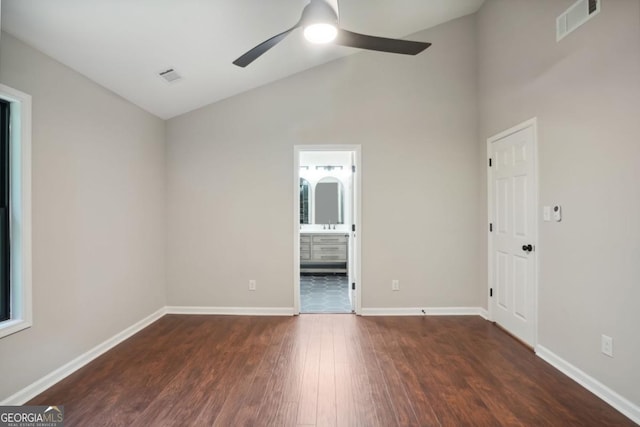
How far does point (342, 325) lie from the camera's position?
3.50 meters

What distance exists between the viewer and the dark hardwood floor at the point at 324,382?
193 centimetres

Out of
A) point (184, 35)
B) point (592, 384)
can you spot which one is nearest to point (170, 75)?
point (184, 35)

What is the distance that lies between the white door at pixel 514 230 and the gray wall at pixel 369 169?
1.06 feet

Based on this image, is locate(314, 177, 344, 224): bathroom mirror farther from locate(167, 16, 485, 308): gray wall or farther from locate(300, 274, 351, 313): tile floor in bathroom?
locate(167, 16, 485, 308): gray wall

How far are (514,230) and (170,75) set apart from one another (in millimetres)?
3670

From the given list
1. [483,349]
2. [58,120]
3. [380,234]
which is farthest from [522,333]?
[58,120]

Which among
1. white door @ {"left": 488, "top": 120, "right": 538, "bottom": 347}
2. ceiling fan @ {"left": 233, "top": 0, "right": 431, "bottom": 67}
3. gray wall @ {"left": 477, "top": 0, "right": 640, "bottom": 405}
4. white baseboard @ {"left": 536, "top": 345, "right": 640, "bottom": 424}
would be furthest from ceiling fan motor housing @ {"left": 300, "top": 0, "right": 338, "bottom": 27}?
white baseboard @ {"left": 536, "top": 345, "right": 640, "bottom": 424}

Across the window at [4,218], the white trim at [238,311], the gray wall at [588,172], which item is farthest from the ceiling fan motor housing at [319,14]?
the white trim at [238,311]

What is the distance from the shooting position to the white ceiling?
204cm

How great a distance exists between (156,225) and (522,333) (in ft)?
13.3

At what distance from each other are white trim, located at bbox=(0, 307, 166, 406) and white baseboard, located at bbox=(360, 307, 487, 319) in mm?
2507

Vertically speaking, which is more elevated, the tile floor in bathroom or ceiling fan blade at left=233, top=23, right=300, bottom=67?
ceiling fan blade at left=233, top=23, right=300, bottom=67

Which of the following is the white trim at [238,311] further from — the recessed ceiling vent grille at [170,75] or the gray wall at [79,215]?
the recessed ceiling vent grille at [170,75]

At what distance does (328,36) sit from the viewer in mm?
1850
